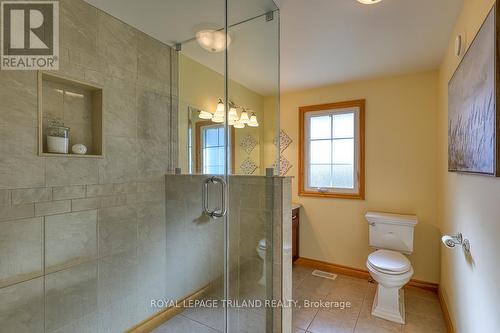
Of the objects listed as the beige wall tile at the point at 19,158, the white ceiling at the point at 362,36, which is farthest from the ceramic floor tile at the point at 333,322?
the white ceiling at the point at 362,36

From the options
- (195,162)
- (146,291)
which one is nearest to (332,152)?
(195,162)

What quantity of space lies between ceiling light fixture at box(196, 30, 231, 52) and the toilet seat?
2.22m

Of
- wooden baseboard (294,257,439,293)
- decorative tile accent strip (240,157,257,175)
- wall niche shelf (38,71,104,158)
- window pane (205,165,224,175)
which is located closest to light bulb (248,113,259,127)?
decorative tile accent strip (240,157,257,175)

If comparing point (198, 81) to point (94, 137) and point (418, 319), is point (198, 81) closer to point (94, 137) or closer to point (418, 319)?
point (94, 137)

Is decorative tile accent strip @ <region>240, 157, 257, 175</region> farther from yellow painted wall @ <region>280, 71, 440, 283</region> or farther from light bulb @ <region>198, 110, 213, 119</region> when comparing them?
yellow painted wall @ <region>280, 71, 440, 283</region>

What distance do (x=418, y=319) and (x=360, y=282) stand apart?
0.69m

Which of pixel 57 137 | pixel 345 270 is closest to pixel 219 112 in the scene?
pixel 57 137

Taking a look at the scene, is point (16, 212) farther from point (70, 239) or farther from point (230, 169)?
point (230, 169)

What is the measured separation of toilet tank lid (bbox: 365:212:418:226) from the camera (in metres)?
2.44

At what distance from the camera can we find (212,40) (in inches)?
75.5

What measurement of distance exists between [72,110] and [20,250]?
32.5 inches

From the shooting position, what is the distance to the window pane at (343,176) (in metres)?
2.96

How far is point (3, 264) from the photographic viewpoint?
122 cm
